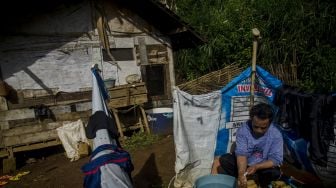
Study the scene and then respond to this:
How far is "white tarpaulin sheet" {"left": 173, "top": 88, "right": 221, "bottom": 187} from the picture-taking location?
18.3 ft

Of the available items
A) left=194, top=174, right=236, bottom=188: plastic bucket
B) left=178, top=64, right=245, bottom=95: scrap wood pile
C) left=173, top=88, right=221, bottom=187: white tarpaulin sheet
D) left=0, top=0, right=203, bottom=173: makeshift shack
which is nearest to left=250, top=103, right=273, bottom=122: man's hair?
left=194, top=174, right=236, bottom=188: plastic bucket

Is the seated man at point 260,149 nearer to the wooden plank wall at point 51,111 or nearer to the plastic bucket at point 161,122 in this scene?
the wooden plank wall at point 51,111

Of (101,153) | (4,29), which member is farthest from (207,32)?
(101,153)

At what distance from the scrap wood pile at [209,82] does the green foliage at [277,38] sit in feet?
12.8

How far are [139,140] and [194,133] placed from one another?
3.77 meters

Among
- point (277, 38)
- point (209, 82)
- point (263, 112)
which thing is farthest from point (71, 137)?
point (277, 38)

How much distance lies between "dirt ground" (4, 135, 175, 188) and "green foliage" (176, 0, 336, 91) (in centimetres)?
446

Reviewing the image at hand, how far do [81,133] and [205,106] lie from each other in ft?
14.5

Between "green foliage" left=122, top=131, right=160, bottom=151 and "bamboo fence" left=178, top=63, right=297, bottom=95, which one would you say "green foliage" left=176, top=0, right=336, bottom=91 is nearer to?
"green foliage" left=122, top=131, right=160, bottom=151

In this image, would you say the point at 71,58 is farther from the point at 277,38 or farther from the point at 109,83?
the point at 277,38

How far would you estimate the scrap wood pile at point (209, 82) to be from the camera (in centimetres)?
643

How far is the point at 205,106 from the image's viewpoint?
5781 mm

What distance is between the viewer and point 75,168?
25.8 ft

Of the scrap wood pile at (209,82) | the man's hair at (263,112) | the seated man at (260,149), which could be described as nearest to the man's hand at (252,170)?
the seated man at (260,149)
